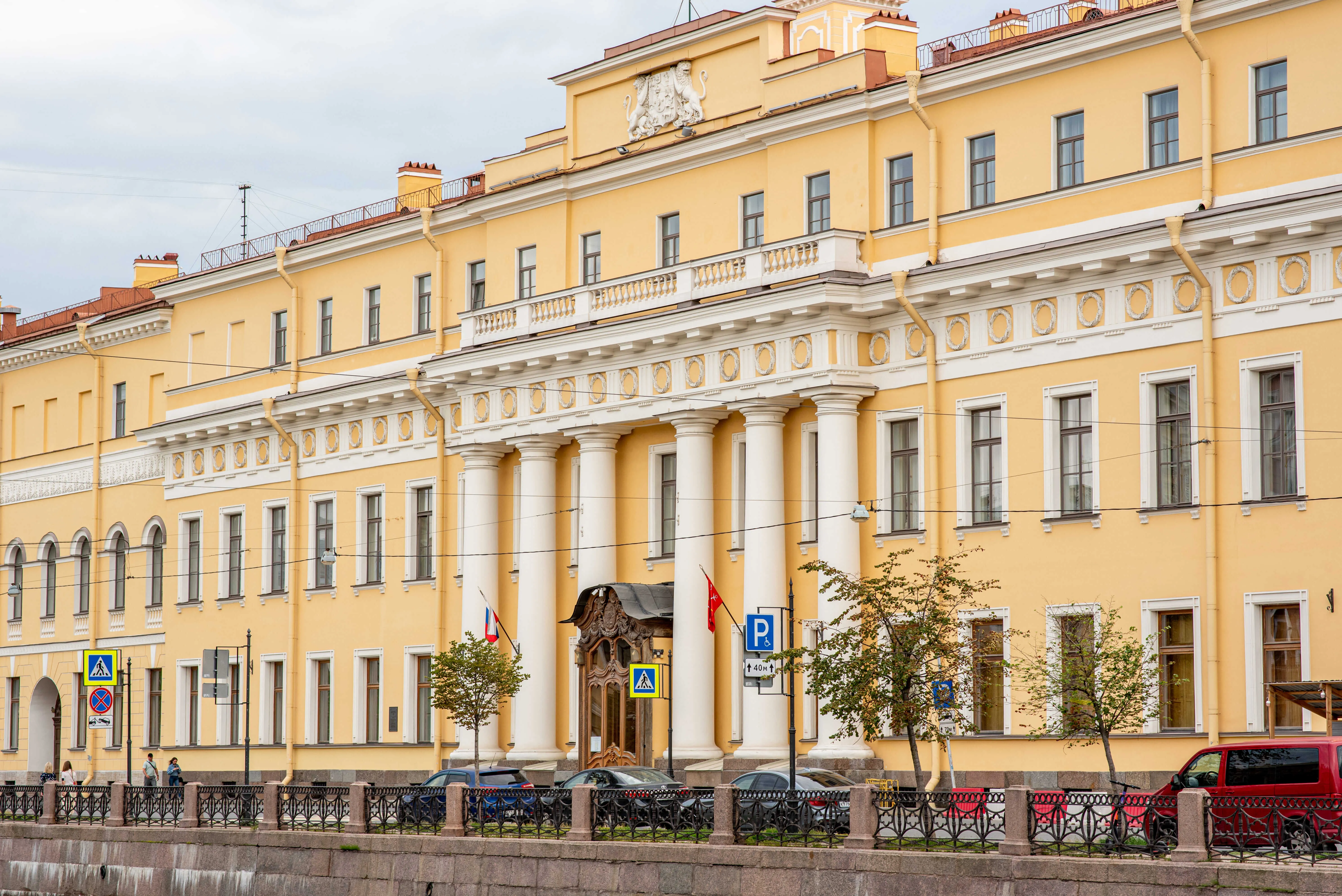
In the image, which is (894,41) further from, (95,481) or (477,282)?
(95,481)

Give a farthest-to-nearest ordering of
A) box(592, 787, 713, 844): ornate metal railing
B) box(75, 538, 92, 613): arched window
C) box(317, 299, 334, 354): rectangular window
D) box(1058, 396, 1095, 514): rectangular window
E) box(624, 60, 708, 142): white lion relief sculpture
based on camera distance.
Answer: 1. box(75, 538, 92, 613): arched window
2. box(317, 299, 334, 354): rectangular window
3. box(624, 60, 708, 142): white lion relief sculpture
4. box(1058, 396, 1095, 514): rectangular window
5. box(592, 787, 713, 844): ornate metal railing

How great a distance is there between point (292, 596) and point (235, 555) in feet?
9.95

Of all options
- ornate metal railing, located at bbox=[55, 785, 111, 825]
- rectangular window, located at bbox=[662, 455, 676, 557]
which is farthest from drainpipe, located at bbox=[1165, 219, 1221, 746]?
ornate metal railing, located at bbox=[55, 785, 111, 825]

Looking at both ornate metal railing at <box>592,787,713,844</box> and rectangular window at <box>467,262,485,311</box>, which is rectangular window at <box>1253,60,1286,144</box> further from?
rectangular window at <box>467,262,485,311</box>

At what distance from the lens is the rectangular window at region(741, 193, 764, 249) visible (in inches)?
1385

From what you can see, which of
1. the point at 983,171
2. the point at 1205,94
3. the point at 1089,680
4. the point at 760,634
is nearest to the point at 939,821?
the point at 1089,680

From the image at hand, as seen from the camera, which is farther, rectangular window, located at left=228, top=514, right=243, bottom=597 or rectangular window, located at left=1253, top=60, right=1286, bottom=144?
rectangular window, located at left=228, top=514, right=243, bottom=597

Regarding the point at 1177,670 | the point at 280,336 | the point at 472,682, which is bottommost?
the point at 472,682

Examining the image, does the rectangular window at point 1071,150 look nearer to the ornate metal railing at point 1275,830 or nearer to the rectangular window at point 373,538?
the ornate metal railing at point 1275,830

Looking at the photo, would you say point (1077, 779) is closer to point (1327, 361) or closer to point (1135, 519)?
point (1135, 519)

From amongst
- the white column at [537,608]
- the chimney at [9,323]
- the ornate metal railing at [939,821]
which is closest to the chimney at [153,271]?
the chimney at [9,323]

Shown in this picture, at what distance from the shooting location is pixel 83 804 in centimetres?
3378

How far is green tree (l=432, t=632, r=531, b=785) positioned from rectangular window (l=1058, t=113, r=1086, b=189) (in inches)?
500

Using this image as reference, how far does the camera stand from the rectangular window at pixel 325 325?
44.2 m
